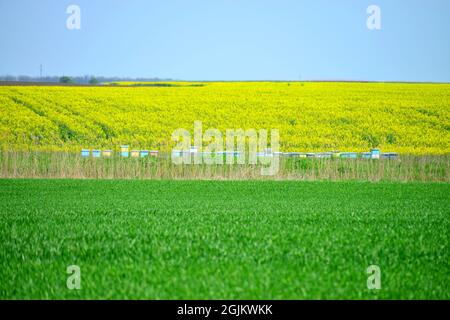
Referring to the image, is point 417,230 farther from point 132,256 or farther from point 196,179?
point 196,179

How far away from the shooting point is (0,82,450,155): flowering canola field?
36031 millimetres

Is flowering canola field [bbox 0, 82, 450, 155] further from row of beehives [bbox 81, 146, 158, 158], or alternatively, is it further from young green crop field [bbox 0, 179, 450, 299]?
young green crop field [bbox 0, 179, 450, 299]

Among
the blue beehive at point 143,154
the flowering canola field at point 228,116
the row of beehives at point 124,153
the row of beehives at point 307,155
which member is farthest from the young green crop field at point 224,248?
the flowering canola field at point 228,116

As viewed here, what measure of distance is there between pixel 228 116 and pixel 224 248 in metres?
33.0

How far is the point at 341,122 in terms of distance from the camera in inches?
1607

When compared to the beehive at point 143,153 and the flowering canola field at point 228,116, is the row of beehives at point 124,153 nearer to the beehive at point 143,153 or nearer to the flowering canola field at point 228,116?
the beehive at point 143,153

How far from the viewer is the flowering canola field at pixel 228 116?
36031 mm

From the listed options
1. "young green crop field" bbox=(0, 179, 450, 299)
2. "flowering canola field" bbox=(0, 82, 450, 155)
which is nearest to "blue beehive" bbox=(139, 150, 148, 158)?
"flowering canola field" bbox=(0, 82, 450, 155)

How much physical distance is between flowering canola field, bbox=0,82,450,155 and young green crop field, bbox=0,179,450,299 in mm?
18604

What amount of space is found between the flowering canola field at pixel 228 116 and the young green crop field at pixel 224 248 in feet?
61.0

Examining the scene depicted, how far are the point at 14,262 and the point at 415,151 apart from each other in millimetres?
28683

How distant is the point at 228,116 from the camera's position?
138 ft

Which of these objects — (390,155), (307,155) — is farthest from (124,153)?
(390,155)

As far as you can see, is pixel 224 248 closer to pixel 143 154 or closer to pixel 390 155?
pixel 143 154
